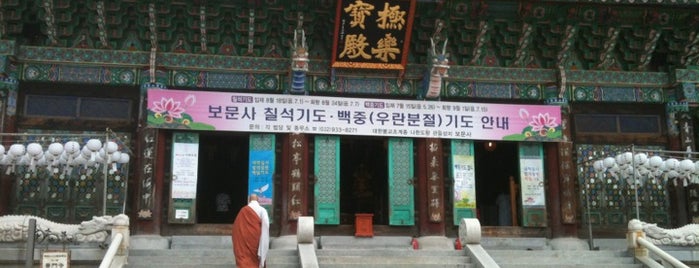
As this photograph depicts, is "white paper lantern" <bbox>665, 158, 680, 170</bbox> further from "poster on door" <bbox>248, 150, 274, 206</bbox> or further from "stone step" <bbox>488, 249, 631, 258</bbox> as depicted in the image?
"poster on door" <bbox>248, 150, 274, 206</bbox>

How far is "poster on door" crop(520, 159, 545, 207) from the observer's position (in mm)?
17078

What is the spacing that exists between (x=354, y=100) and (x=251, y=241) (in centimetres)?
567

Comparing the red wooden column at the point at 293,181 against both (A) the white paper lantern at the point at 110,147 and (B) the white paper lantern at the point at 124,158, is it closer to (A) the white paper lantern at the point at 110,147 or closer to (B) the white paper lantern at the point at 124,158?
(B) the white paper lantern at the point at 124,158

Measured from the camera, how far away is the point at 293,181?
16.2m

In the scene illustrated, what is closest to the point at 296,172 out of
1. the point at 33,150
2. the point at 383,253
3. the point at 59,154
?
the point at 383,253

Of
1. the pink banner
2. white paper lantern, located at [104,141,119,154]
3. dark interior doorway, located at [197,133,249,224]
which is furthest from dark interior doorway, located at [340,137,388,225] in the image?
white paper lantern, located at [104,141,119,154]

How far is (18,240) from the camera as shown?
504 inches

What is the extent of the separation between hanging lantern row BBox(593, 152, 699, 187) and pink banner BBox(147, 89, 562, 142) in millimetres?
1910

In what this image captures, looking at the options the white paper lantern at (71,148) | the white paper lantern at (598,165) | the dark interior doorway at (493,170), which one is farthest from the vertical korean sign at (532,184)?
the white paper lantern at (71,148)

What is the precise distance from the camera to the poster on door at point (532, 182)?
1708cm

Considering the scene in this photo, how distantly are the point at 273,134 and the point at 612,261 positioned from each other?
24.3 feet

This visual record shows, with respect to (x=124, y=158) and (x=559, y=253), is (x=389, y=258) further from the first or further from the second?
(x=124, y=158)

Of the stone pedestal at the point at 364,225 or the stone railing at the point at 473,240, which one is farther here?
the stone pedestal at the point at 364,225

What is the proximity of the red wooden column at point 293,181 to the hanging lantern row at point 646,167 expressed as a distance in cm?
635
